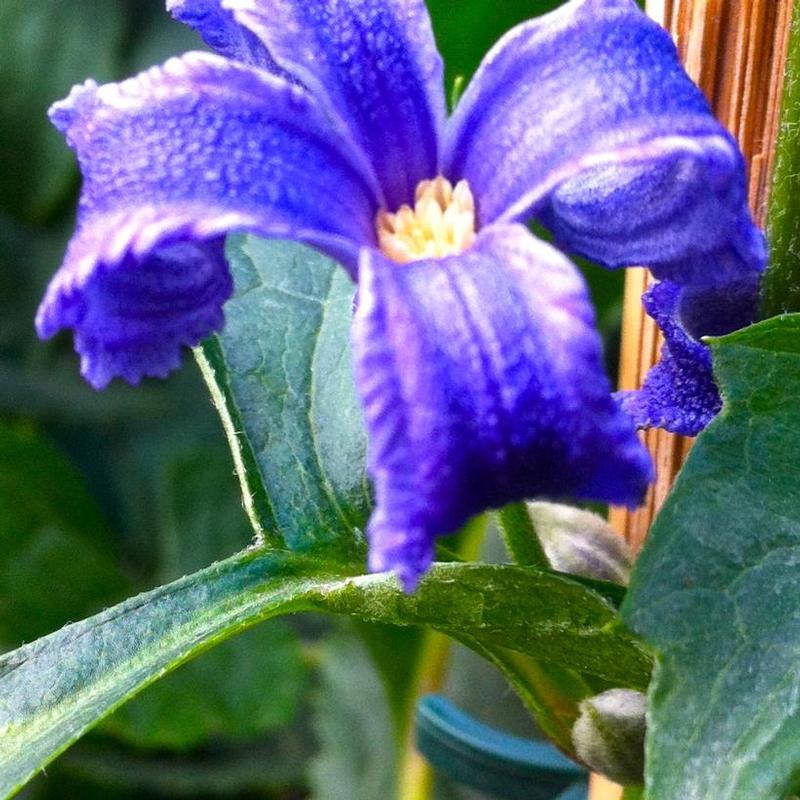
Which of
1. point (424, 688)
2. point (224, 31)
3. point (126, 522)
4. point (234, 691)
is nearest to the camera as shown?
point (224, 31)

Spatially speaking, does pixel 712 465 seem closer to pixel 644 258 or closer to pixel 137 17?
pixel 644 258

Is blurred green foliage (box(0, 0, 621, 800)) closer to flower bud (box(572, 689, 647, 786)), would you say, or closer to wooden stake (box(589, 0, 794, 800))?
flower bud (box(572, 689, 647, 786))

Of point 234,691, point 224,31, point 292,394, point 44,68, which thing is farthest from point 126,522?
point 224,31

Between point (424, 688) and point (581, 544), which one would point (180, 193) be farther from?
point (424, 688)

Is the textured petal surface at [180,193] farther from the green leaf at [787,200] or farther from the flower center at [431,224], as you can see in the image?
the green leaf at [787,200]

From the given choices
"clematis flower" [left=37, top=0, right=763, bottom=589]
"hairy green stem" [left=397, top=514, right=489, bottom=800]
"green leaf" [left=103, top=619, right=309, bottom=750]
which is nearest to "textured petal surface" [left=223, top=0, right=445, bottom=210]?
"clematis flower" [left=37, top=0, right=763, bottom=589]

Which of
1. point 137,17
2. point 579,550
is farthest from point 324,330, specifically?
point 137,17
